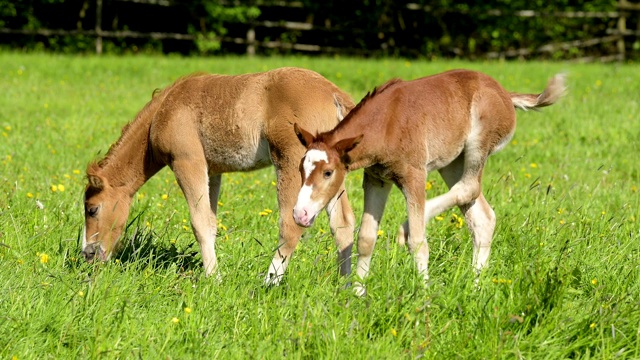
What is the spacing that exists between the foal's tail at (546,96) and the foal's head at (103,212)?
101 inches

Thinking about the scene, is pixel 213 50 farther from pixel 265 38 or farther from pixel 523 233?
pixel 523 233

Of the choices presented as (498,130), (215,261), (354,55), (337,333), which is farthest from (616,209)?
(354,55)

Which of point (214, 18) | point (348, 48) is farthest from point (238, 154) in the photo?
point (214, 18)

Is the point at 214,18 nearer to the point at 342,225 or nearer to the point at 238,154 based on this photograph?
the point at 238,154

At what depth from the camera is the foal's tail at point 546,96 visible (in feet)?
17.5

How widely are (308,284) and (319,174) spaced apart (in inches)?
25.1

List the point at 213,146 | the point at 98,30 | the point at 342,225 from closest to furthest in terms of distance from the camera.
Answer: the point at 342,225, the point at 213,146, the point at 98,30

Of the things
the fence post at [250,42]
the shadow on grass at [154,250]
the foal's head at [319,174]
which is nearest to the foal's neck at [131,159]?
the shadow on grass at [154,250]

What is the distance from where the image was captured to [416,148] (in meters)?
4.76

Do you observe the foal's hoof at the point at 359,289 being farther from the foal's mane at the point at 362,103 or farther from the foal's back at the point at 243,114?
the foal's back at the point at 243,114

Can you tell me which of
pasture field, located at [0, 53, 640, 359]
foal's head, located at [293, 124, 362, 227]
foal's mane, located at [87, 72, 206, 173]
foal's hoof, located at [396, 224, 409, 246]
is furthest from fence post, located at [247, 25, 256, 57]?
foal's head, located at [293, 124, 362, 227]

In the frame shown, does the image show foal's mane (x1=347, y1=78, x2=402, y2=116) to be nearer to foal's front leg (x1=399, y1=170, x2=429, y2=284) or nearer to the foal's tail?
foal's front leg (x1=399, y1=170, x2=429, y2=284)

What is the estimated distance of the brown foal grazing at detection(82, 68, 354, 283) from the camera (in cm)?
536

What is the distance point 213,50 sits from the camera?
933 inches
